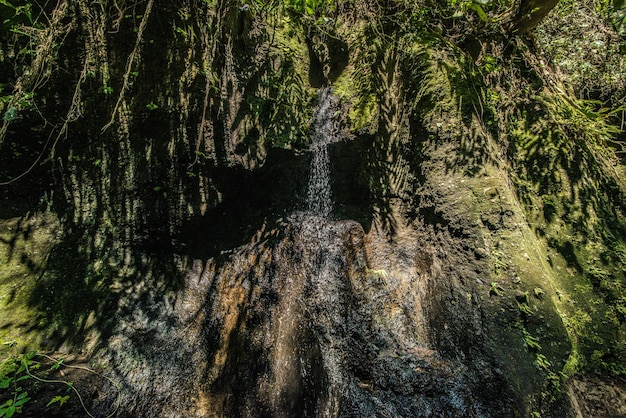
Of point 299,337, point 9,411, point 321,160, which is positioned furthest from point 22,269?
point 321,160

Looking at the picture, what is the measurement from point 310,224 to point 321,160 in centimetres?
91

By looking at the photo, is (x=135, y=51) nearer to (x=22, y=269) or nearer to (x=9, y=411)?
(x=22, y=269)

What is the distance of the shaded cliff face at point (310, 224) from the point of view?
2.72 metres

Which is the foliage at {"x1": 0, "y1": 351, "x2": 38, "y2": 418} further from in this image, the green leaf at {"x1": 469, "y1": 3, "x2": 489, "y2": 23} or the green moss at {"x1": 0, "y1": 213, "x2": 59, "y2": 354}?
the green leaf at {"x1": 469, "y1": 3, "x2": 489, "y2": 23}

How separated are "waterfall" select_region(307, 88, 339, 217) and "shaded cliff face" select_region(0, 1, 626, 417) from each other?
0.03 meters

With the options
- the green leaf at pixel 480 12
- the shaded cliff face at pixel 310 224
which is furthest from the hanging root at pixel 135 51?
the green leaf at pixel 480 12

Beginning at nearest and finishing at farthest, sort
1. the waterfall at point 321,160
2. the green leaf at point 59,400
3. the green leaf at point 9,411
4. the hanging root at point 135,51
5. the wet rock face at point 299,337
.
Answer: the green leaf at point 9,411
the green leaf at point 59,400
the wet rock face at point 299,337
the hanging root at point 135,51
the waterfall at point 321,160

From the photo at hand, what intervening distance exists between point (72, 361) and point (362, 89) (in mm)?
4470

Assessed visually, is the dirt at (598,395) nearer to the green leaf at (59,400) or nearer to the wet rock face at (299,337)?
the wet rock face at (299,337)

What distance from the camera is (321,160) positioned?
4.16 m

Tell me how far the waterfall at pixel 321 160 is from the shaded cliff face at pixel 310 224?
28mm

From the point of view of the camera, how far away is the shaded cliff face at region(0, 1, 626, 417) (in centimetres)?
272

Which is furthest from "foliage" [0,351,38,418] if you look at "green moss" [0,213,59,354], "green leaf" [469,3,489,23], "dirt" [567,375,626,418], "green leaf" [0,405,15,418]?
"green leaf" [469,3,489,23]

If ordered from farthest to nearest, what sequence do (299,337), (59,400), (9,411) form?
(299,337), (59,400), (9,411)
